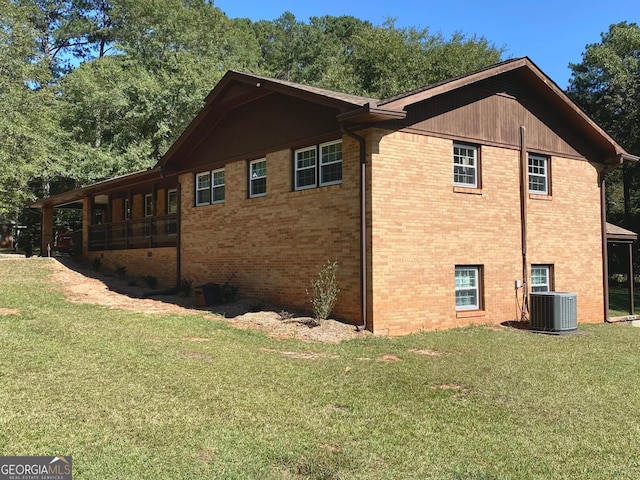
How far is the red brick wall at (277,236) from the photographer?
1204cm

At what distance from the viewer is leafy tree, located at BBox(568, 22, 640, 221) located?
103 ft

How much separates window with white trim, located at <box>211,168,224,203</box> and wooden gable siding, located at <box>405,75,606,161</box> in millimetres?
6619

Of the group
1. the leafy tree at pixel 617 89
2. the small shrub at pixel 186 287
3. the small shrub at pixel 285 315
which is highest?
the leafy tree at pixel 617 89

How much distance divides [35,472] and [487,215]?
446 inches

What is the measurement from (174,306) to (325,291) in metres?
4.82

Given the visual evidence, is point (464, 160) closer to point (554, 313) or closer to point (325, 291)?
point (554, 313)

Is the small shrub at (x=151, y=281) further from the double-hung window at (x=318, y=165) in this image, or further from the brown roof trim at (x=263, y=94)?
the double-hung window at (x=318, y=165)

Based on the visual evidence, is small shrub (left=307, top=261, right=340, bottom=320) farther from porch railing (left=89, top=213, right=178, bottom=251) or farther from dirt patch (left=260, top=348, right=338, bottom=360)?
porch railing (left=89, top=213, right=178, bottom=251)

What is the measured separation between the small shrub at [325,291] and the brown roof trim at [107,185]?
845 cm

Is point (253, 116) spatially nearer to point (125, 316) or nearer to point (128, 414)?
point (125, 316)

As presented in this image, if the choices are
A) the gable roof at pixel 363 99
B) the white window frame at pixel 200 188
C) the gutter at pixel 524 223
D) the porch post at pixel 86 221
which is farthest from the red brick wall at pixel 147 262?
the gutter at pixel 524 223

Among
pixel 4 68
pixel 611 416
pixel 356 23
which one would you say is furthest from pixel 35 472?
pixel 356 23

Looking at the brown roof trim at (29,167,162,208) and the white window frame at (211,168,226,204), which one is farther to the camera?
the brown roof trim at (29,167,162,208)

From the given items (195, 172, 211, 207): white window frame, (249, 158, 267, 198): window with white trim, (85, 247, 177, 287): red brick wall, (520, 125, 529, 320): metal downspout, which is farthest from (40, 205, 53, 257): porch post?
(520, 125, 529, 320): metal downspout
